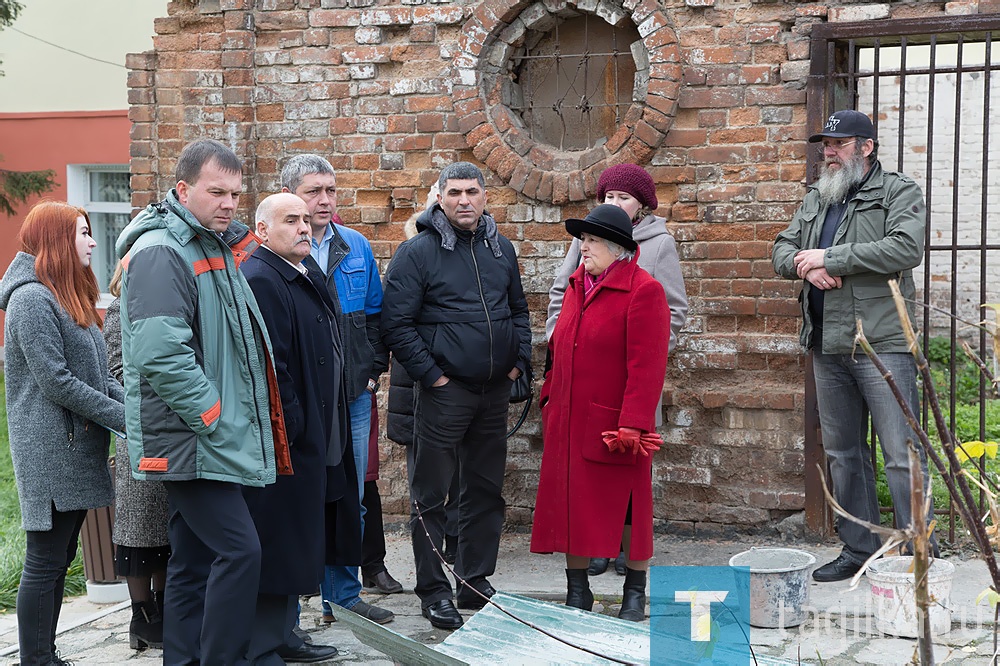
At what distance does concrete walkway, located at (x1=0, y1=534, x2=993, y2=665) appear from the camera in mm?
4113

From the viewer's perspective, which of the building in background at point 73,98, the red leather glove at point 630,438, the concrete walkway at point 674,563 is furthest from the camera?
the building in background at point 73,98

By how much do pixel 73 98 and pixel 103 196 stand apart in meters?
1.24

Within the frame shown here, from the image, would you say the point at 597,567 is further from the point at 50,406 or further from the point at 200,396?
the point at 50,406

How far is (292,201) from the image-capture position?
3.99 m

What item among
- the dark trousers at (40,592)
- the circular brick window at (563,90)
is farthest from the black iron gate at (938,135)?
the dark trousers at (40,592)

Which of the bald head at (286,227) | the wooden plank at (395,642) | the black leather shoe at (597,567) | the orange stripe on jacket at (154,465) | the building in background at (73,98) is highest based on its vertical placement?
the building in background at (73,98)

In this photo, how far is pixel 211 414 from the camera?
136 inches

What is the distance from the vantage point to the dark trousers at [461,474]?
4.62 metres

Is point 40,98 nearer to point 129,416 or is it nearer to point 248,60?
point 248,60

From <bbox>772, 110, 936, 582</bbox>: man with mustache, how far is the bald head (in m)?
2.26

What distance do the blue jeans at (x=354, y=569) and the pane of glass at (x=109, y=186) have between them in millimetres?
9367

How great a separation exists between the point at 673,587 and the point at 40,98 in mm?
11584

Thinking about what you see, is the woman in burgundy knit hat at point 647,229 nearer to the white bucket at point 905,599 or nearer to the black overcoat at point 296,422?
the white bucket at point 905,599

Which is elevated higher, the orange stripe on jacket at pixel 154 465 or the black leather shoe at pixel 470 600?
the orange stripe on jacket at pixel 154 465
